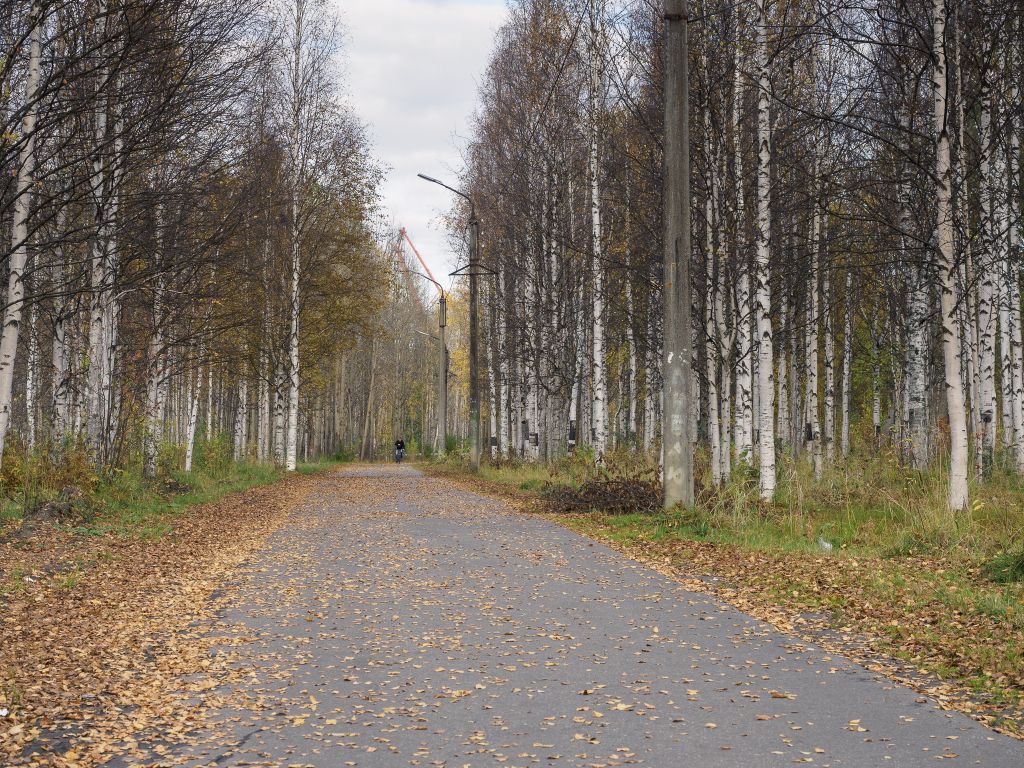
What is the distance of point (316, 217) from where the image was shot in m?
33.6

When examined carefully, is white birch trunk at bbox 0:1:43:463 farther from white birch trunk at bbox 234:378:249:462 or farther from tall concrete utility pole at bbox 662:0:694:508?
white birch trunk at bbox 234:378:249:462

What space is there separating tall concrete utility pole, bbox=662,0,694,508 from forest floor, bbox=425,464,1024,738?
861 millimetres

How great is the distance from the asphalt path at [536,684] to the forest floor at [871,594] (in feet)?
1.14

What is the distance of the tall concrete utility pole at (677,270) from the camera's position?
13984mm

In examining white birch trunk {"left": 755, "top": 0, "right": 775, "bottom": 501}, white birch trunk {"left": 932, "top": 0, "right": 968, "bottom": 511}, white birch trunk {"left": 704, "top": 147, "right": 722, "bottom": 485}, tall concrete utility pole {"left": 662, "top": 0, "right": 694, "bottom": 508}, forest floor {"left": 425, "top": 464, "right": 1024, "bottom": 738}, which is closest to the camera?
forest floor {"left": 425, "top": 464, "right": 1024, "bottom": 738}

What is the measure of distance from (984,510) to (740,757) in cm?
878

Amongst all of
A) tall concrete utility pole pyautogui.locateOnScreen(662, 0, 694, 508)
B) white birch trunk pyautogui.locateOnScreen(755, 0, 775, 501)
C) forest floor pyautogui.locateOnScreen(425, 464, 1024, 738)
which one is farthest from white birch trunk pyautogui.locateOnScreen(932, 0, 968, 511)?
tall concrete utility pole pyautogui.locateOnScreen(662, 0, 694, 508)

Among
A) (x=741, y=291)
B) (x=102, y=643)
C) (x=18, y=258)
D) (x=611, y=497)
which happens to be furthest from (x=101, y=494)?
(x=741, y=291)

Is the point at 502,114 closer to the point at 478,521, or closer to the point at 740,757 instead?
the point at 478,521

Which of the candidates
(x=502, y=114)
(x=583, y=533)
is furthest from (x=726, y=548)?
(x=502, y=114)

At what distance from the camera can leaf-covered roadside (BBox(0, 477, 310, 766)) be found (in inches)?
192

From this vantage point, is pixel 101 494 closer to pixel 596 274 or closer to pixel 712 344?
pixel 712 344

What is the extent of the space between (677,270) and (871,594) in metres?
6.82

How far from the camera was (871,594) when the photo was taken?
8234mm
